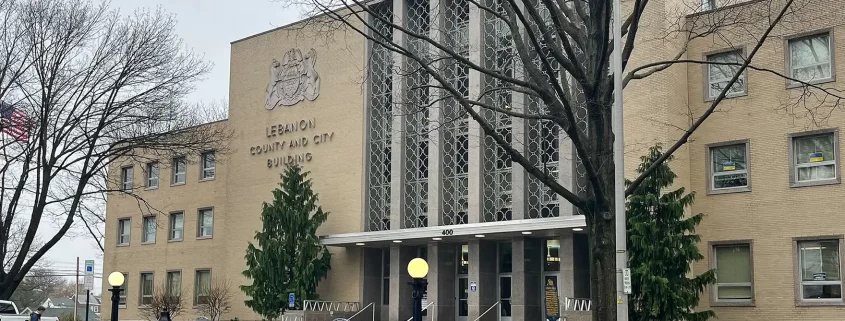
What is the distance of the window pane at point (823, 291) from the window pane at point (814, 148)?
11.0 feet

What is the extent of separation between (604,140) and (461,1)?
710 inches

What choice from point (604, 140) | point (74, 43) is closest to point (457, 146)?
point (74, 43)

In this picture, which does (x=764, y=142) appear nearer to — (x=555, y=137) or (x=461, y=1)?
(x=555, y=137)

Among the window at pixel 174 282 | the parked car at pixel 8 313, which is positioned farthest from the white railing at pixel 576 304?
the window at pixel 174 282

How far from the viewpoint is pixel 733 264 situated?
1127 inches

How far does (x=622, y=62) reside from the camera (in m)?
18.9

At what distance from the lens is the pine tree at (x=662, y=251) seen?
25.7 m

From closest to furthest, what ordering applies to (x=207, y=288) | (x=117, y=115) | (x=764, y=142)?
1. (x=764, y=142)
2. (x=117, y=115)
3. (x=207, y=288)

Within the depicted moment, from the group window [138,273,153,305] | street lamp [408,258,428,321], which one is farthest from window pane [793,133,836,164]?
window [138,273,153,305]

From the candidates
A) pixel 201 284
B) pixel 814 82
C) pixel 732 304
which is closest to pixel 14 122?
pixel 201 284

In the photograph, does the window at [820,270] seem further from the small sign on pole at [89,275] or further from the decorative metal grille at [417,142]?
the small sign on pole at [89,275]

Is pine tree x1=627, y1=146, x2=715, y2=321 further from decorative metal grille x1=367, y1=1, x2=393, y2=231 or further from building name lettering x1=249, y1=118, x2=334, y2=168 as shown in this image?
building name lettering x1=249, y1=118, x2=334, y2=168

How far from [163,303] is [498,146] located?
1741 cm

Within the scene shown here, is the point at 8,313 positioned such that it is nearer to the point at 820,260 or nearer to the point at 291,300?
the point at 291,300
